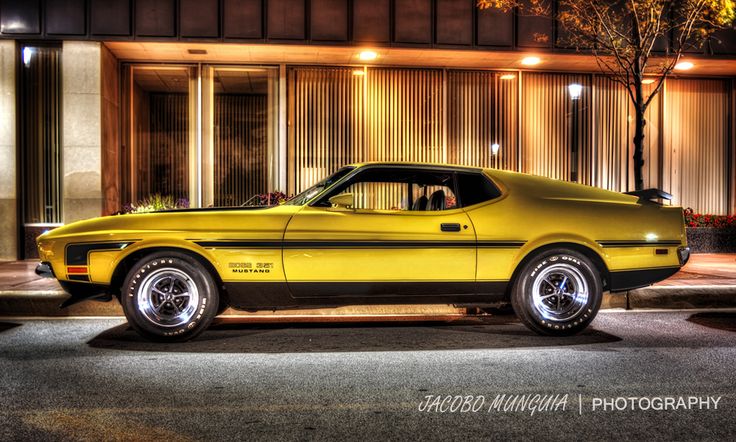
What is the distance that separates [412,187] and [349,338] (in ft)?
4.99

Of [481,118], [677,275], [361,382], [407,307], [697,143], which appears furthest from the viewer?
[697,143]

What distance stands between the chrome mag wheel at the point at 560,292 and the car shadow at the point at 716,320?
5.27 feet

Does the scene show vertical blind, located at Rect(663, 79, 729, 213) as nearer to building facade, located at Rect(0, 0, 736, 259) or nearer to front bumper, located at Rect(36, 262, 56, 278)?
building facade, located at Rect(0, 0, 736, 259)

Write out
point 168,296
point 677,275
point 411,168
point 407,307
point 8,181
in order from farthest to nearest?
point 8,181, point 677,275, point 407,307, point 411,168, point 168,296

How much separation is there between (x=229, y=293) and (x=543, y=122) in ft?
36.0

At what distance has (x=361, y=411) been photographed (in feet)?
11.9

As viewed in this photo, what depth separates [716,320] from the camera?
6.77 meters

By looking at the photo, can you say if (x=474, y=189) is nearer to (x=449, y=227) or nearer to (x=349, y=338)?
(x=449, y=227)

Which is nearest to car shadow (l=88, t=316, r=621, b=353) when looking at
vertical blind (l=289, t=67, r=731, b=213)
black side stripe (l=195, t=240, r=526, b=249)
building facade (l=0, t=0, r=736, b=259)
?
black side stripe (l=195, t=240, r=526, b=249)

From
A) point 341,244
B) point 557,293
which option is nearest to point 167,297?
point 341,244

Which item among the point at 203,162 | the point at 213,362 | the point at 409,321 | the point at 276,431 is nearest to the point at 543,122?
the point at 203,162

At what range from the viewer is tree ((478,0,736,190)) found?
10.2m

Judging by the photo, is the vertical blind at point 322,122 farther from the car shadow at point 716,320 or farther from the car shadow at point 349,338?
the car shadow at point 716,320

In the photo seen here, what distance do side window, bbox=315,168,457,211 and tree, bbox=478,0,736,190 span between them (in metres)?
5.01
